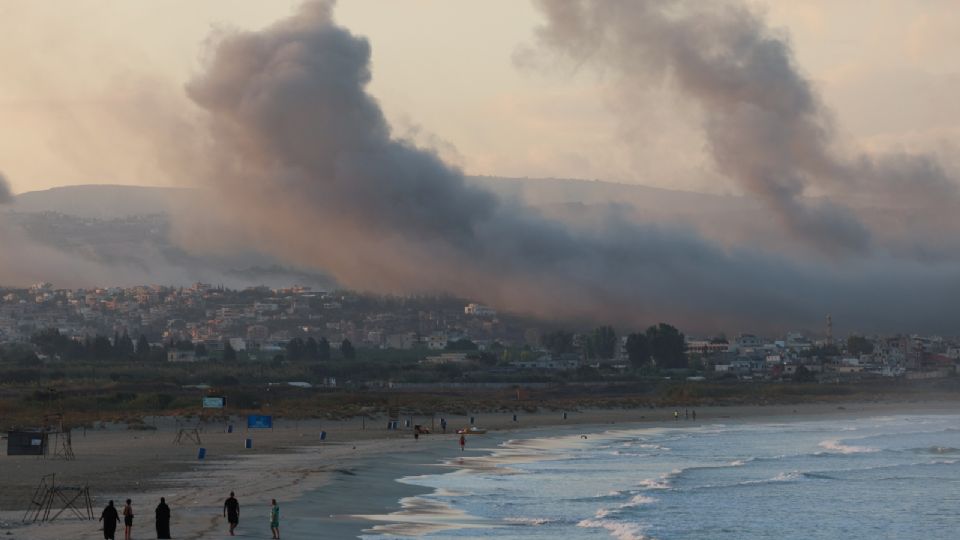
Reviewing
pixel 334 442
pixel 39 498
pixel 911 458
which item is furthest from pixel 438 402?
pixel 39 498

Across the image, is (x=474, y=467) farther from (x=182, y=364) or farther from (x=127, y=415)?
(x=182, y=364)

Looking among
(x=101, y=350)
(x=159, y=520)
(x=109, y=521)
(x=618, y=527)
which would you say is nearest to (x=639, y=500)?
(x=618, y=527)

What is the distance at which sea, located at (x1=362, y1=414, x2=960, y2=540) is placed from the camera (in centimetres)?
4741

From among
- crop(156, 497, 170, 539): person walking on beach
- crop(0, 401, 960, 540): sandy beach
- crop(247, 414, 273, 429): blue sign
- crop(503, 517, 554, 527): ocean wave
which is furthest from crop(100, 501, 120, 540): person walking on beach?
crop(247, 414, 273, 429): blue sign

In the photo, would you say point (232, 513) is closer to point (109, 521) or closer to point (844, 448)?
point (109, 521)

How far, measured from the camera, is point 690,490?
201 feet

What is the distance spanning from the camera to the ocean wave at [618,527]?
1759 inches

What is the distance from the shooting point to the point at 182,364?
171500 mm

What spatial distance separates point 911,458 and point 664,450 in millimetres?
A: 14333

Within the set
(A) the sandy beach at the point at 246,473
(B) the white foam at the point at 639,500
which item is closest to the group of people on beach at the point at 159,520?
(A) the sandy beach at the point at 246,473

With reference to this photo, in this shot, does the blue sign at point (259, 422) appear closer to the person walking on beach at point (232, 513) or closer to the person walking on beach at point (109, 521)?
the person walking on beach at point (232, 513)

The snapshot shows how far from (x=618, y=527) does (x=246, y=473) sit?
20.0m

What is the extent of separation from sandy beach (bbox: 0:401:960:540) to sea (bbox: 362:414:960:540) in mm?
1818

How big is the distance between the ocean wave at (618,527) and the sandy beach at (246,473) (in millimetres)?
6010
